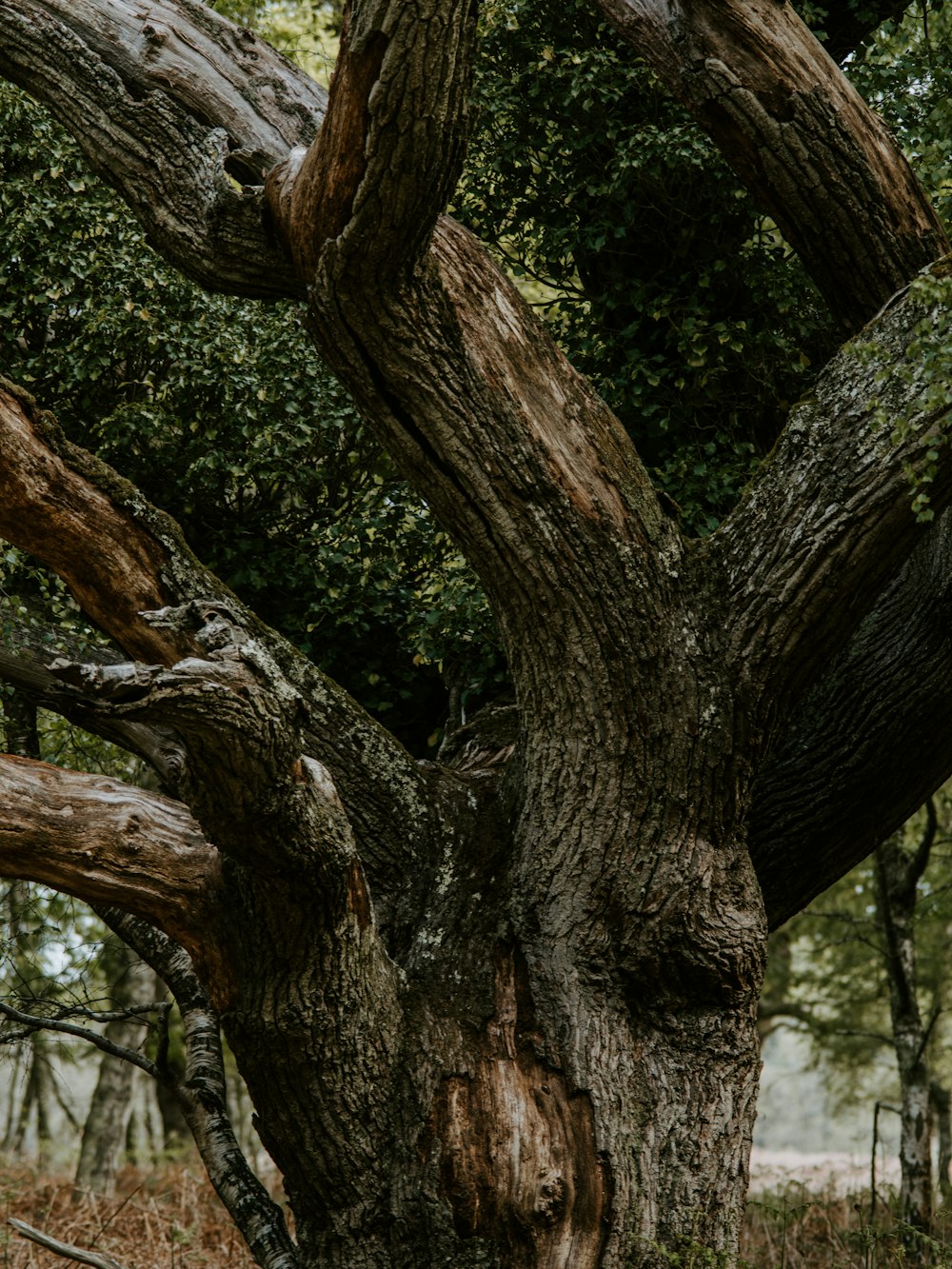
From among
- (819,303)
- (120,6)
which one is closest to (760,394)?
(819,303)

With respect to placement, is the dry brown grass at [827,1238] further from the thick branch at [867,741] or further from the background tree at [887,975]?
the thick branch at [867,741]

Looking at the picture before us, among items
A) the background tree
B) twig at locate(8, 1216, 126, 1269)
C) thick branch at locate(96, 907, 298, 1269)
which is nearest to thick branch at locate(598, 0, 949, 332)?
thick branch at locate(96, 907, 298, 1269)

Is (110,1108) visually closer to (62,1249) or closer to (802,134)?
(62,1249)

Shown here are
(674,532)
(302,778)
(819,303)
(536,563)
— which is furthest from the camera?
(819,303)

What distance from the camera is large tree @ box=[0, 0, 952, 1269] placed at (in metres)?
4.23

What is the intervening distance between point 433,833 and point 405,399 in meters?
1.88

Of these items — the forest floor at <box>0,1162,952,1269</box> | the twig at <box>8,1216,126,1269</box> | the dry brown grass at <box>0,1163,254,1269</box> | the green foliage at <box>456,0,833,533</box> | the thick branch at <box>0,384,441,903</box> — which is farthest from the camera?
the dry brown grass at <box>0,1163,254,1269</box>

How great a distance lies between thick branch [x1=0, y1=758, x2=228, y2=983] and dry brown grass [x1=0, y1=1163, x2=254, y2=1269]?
3753 millimetres

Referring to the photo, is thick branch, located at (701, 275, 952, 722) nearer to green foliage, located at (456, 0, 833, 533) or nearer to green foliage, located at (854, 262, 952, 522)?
green foliage, located at (854, 262, 952, 522)

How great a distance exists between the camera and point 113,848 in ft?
14.5

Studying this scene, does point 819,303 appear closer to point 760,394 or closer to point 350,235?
point 760,394

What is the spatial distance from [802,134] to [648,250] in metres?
2.23

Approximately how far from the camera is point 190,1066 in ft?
18.9

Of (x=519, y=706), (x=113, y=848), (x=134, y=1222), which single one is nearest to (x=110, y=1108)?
(x=134, y=1222)
